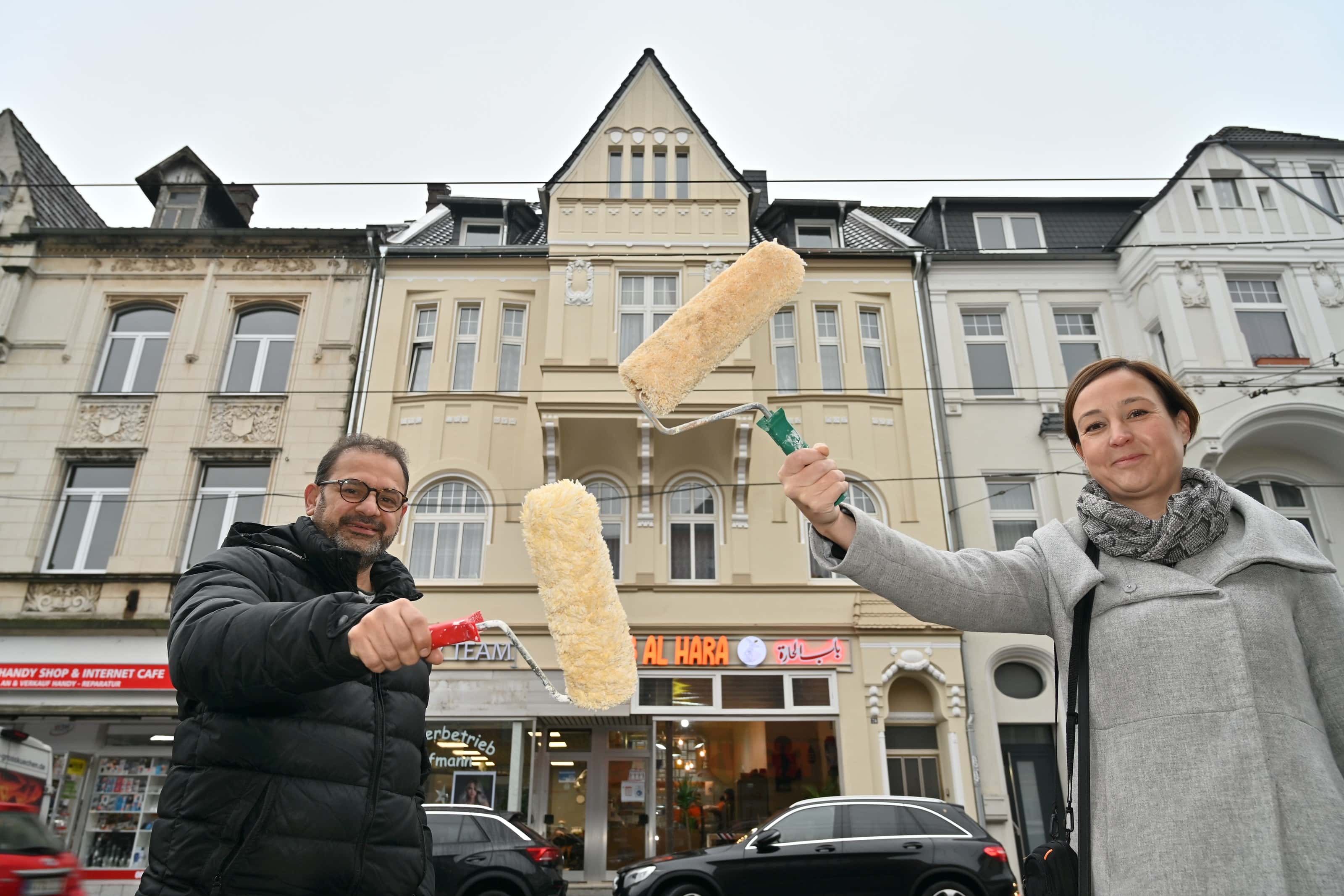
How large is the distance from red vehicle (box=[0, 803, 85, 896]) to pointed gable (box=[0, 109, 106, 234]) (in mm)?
15741

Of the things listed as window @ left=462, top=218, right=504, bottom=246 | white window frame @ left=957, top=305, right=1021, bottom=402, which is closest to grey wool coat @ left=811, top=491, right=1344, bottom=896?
white window frame @ left=957, top=305, right=1021, bottom=402

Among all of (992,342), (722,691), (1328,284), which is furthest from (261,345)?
(1328,284)

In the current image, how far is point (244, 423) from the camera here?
51.0 ft

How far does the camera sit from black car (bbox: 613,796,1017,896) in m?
8.96

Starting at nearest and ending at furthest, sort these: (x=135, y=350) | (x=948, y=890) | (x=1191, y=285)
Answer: (x=948, y=890), (x=1191, y=285), (x=135, y=350)

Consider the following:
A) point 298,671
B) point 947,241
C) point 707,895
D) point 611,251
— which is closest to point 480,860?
point 707,895

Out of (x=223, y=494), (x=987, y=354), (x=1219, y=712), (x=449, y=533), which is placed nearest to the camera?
(x=1219, y=712)

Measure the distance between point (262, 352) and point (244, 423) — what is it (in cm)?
165

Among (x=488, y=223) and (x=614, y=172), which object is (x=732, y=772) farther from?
(x=488, y=223)

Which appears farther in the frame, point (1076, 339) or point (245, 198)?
point (245, 198)

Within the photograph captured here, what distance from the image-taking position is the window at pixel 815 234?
17453 mm

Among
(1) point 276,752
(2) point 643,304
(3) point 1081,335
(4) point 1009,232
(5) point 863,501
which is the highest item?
(4) point 1009,232

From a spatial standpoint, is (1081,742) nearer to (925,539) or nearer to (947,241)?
(925,539)

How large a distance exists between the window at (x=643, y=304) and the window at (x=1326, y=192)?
552 inches
